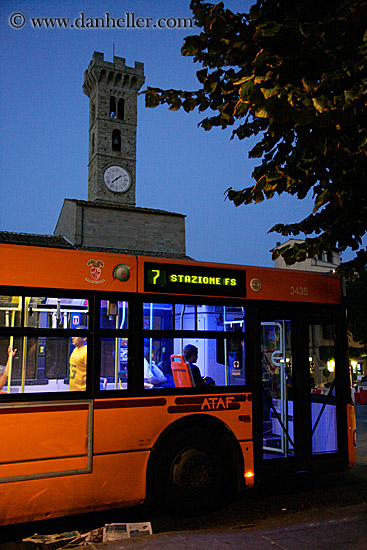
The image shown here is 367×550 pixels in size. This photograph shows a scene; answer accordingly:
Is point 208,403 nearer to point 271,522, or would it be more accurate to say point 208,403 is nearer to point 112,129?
point 271,522

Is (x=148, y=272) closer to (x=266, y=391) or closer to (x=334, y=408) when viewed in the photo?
(x=266, y=391)

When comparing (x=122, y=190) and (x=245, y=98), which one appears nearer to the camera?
(x=245, y=98)

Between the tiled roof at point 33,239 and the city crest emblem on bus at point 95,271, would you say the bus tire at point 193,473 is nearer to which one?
the city crest emblem on bus at point 95,271

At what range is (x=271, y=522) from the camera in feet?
16.8

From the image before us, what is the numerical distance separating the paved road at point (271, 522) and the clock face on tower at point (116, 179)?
46.2m

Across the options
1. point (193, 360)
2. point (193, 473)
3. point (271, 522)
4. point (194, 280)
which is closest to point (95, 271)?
point (194, 280)

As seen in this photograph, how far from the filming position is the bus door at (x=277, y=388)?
646cm

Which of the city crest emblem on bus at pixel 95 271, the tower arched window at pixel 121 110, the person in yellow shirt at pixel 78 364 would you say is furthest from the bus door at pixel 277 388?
the tower arched window at pixel 121 110

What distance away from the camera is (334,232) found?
5.80m

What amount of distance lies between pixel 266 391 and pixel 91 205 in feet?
105

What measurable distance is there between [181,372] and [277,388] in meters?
1.78

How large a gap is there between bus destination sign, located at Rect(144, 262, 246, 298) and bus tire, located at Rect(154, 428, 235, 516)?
5.39 feet

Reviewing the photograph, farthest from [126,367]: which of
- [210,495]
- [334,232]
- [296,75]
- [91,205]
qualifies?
[91,205]

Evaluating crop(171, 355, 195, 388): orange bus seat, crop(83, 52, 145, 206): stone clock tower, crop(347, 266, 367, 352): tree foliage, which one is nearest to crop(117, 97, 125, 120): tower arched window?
crop(83, 52, 145, 206): stone clock tower
